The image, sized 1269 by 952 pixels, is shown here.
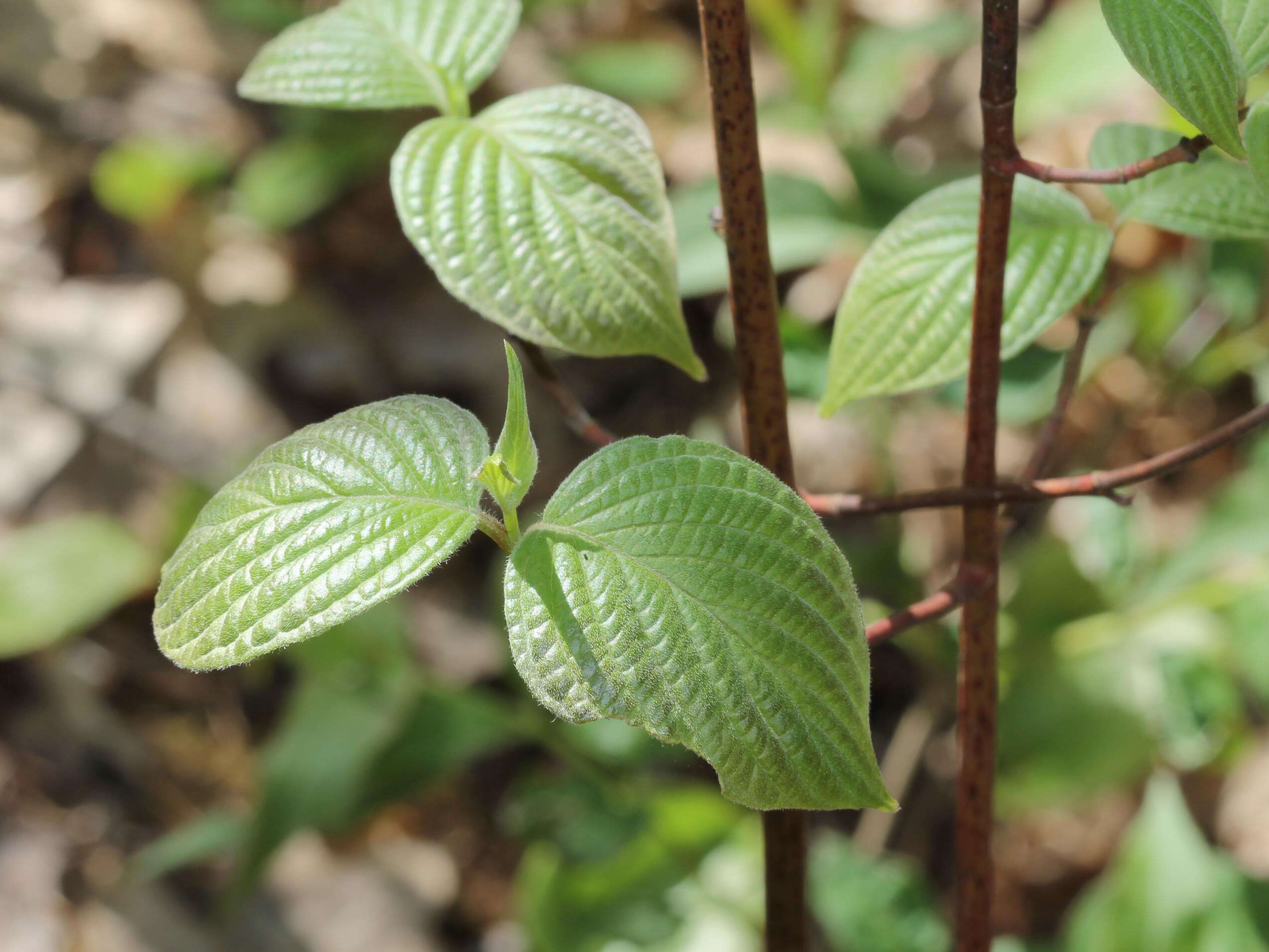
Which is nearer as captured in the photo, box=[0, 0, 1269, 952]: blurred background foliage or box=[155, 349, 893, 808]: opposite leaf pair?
box=[155, 349, 893, 808]: opposite leaf pair

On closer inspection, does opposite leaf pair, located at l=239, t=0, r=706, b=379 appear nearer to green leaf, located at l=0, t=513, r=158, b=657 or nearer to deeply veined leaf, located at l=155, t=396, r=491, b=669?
deeply veined leaf, located at l=155, t=396, r=491, b=669

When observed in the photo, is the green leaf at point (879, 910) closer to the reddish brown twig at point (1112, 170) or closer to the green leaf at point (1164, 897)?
the green leaf at point (1164, 897)

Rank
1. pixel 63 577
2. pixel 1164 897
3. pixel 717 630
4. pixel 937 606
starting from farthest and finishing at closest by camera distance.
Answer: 1. pixel 63 577
2. pixel 1164 897
3. pixel 937 606
4. pixel 717 630

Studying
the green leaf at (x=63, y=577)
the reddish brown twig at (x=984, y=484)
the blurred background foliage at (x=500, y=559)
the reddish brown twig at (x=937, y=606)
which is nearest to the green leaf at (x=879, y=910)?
the blurred background foliage at (x=500, y=559)

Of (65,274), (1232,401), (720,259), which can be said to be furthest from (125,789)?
(1232,401)

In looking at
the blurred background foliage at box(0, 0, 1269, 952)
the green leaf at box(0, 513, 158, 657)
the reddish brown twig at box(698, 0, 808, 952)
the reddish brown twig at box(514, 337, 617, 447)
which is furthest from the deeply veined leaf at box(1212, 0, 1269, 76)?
the green leaf at box(0, 513, 158, 657)

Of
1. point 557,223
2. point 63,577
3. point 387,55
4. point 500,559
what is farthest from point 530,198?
point 63,577

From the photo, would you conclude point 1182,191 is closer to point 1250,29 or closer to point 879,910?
point 1250,29
